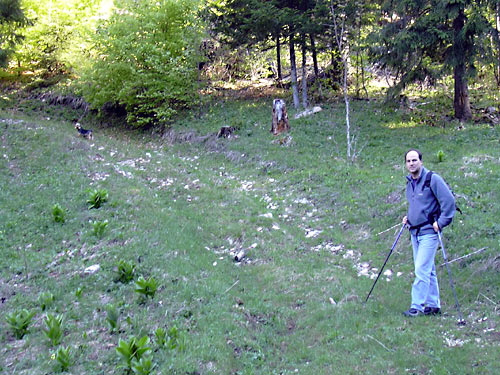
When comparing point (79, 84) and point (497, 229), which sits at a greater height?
point (79, 84)

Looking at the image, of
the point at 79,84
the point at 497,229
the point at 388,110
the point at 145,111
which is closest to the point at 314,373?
the point at 497,229

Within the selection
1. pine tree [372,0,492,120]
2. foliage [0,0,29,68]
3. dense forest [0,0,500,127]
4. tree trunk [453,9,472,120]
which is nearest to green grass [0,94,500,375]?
tree trunk [453,9,472,120]

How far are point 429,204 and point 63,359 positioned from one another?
500 cm

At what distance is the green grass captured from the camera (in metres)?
5.54

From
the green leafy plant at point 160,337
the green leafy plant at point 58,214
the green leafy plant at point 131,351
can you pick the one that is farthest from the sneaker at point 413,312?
the green leafy plant at point 58,214

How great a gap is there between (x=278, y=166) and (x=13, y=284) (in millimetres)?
8956

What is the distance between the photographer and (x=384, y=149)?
14812 mm

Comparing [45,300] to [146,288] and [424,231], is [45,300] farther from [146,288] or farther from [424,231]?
[424,231]

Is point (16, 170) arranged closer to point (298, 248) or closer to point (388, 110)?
point (298, 248)

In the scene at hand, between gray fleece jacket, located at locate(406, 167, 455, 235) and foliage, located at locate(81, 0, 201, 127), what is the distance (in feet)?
59.9

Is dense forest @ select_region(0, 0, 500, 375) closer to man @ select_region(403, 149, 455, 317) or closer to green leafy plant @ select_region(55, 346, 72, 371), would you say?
green leafy plant @ select_region(55, 346, 72, 371)

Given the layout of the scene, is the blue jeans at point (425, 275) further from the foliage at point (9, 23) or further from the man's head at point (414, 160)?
the foliage at point (9, 23)

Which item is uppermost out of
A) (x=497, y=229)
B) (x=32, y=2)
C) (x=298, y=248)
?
(x=32, y=2)

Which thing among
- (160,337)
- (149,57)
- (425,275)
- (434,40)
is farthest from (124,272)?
(149,57)
